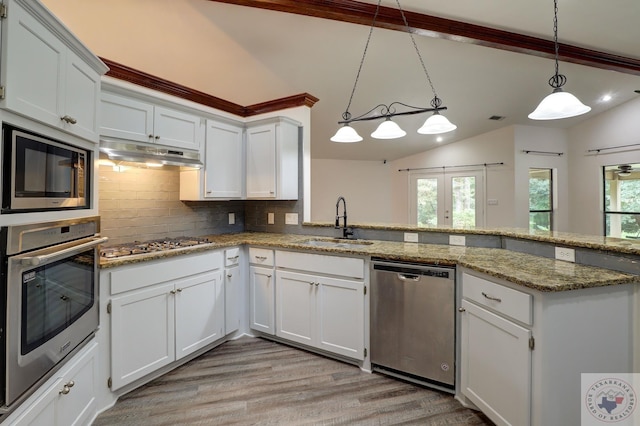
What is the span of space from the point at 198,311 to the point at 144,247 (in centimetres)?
66

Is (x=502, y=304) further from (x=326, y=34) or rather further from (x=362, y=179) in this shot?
(x=362, y=179)

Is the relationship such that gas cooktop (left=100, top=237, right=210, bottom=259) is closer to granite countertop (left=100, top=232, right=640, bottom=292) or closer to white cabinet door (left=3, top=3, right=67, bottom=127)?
granite countertop (left=100, top=232, right=640, bottom=292)

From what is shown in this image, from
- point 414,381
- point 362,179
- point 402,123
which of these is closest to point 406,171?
point 362,179

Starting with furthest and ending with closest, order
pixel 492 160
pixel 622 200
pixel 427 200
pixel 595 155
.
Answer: pixel 427 200
pixel 492 160
pixel 595 155
pixel 622 200

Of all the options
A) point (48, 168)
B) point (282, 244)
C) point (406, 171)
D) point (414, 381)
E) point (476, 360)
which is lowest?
point (414, 381)

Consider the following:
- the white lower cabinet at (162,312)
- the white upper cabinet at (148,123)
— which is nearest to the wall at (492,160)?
the white upper cabinet at (148,123)

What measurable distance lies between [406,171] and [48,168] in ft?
22.7

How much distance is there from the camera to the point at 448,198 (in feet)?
22.3

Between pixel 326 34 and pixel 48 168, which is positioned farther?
pixel 326 34

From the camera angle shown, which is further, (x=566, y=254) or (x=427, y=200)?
(x=427, y=200)

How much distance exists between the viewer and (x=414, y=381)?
6.93ft

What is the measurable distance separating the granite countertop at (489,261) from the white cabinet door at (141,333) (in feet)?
0.86

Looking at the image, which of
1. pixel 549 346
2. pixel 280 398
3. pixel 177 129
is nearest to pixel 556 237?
pixel 549 346

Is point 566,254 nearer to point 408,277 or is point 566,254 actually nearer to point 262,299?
point 408,277
